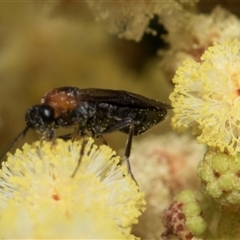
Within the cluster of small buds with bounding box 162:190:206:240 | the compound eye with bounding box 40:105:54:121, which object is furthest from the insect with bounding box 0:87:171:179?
the cluster of small buds with bounding box 162:190:206:240

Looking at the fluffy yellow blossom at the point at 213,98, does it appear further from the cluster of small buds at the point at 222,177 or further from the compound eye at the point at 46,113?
the compound eye at the point at 46,113

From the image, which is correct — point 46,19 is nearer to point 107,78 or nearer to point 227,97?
point 107,78

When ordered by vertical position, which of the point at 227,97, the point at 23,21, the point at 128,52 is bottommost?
the point at 227,97

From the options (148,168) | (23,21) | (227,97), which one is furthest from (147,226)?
(23,21)

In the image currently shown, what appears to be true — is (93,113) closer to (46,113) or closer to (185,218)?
(46,113)

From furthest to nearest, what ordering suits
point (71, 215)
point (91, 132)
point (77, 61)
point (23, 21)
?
point (77, 61), point (23, 21), point (91, 132), point (71, 215)

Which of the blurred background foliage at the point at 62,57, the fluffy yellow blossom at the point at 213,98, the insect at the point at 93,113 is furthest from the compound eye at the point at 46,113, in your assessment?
the blurred background foliage at the point at 62,57
